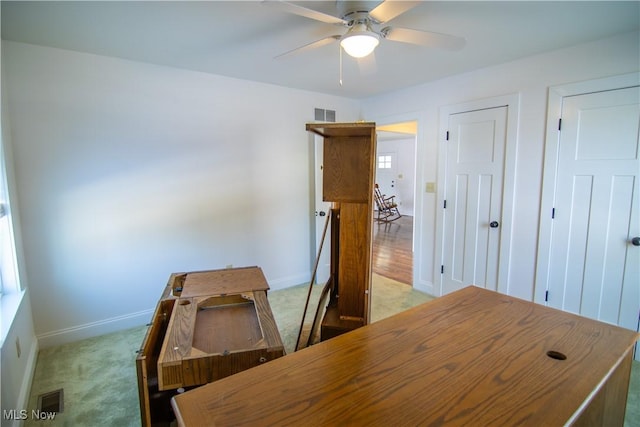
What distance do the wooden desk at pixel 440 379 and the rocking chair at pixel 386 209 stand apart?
7628mm

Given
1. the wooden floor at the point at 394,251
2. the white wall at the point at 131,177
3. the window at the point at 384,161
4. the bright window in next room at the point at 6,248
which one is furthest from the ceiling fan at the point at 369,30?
the window at the point at 384,161

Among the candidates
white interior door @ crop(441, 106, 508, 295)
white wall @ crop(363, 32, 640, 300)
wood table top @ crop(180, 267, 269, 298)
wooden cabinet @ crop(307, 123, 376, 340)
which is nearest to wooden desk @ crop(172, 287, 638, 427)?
wooden cabinet @ crop(307, 123, 376, 340)

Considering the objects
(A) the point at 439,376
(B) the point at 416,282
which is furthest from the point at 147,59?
(B) the point at 416,282

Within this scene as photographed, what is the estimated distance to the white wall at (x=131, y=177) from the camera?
245 centimetres

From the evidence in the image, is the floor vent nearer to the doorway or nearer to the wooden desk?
the wooden desk

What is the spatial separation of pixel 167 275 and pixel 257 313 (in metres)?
1.79

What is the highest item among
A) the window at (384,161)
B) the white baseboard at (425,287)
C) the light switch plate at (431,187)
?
the window at (384,161)

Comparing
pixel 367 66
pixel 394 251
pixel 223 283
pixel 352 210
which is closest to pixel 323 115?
pixel 367 66

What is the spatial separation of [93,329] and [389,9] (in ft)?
10.8

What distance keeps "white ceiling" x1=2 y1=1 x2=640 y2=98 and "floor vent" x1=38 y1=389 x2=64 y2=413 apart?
7.73ft

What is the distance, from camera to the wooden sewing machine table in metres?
1.24

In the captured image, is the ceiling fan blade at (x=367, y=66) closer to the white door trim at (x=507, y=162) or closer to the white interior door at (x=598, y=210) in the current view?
the white door trim at (x=507, y=162)

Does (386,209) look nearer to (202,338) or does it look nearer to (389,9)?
(389,9)

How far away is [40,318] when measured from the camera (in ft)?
8.28
